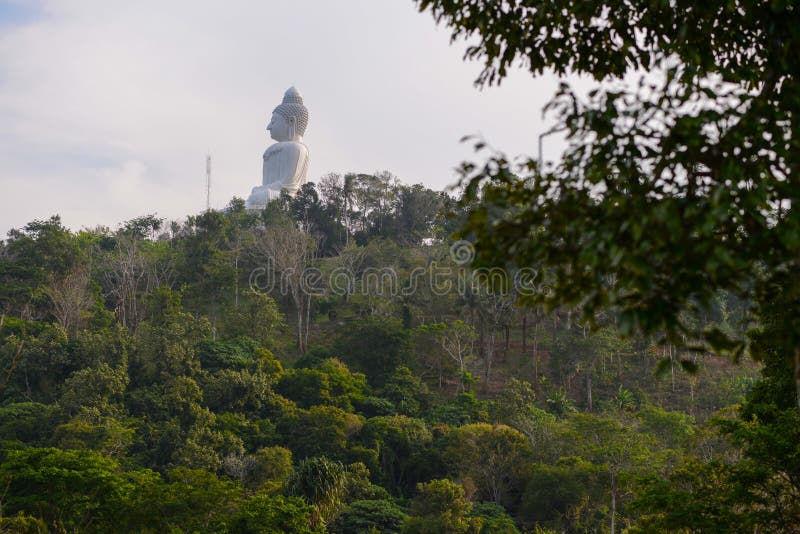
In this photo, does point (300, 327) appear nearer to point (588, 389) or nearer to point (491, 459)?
point (588, 389)

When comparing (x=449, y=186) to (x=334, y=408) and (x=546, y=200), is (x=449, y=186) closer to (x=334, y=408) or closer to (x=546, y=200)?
(x=546, y=200)

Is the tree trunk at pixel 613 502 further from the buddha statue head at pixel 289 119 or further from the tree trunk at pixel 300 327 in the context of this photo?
the buddha statue head at pixel 289 119

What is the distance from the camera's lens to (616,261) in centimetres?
313

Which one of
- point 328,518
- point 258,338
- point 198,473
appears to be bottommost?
point 328,518

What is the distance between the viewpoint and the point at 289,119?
162 feet

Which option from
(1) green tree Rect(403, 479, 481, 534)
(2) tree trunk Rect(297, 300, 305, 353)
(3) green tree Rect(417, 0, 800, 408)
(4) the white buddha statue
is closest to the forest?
(1) green tree Rect(403, 479, 481, 534)

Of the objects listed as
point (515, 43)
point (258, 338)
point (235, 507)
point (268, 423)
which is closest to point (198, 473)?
point (235, 507)

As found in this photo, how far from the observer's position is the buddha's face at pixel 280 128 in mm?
49250

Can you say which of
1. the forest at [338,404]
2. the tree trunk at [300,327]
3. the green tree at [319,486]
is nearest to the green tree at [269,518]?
the forest at [338,404]

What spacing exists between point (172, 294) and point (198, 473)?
45.2 feet

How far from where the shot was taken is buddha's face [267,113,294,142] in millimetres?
49250

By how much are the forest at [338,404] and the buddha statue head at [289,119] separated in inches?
377

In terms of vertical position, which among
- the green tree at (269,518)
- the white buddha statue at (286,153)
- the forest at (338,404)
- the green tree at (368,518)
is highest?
the white buddha statue at (286,153)

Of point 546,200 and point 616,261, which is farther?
point 546,200
